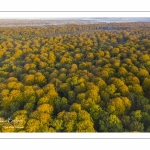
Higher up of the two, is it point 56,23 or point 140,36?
point 56,23

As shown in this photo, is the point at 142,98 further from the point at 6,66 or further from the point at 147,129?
the point at 6,66

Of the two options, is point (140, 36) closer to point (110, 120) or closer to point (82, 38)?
point (82, 38)

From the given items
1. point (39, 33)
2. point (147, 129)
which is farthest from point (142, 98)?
point (39, 33)

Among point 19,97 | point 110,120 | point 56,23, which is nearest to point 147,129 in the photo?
point 110,120

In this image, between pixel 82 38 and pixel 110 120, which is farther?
pixel 82 38

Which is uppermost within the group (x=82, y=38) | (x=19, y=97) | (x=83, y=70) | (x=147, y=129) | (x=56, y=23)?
(x=56, y=23)
